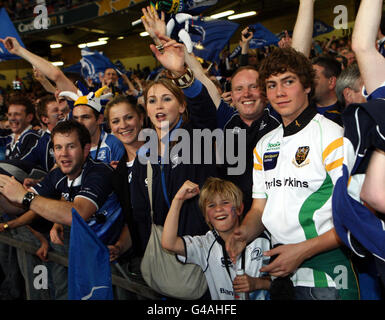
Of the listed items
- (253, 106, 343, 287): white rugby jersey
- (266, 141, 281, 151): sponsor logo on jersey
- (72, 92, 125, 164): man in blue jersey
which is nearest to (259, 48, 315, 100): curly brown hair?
(253, 106, 343, 287): white rugby jersey

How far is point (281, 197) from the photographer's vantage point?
1861 mm

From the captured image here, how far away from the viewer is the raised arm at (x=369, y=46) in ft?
4.90

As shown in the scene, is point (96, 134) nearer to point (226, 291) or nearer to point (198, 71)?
point (198, 71)

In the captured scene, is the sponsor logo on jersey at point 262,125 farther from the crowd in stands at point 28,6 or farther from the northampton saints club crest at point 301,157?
the crowd in stands at point 28,6

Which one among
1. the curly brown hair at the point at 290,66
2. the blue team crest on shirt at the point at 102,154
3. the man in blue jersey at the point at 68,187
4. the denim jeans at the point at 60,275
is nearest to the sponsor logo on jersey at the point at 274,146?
the curly brown hair at the point at 290,66

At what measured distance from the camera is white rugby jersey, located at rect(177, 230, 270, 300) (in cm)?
213

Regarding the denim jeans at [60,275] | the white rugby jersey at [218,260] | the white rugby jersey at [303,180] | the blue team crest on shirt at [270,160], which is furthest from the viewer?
the denim jeans at [60,275]

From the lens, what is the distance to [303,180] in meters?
1.80

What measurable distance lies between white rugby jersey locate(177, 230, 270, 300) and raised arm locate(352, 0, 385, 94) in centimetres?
103

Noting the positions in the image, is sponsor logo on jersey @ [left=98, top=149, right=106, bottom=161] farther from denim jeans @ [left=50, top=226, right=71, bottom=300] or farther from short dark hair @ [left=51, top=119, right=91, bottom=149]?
denim jeans @ [left=50, top=226, right=71, bottom=300]

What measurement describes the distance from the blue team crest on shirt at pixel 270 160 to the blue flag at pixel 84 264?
3.63 feet

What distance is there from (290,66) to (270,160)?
484mm
